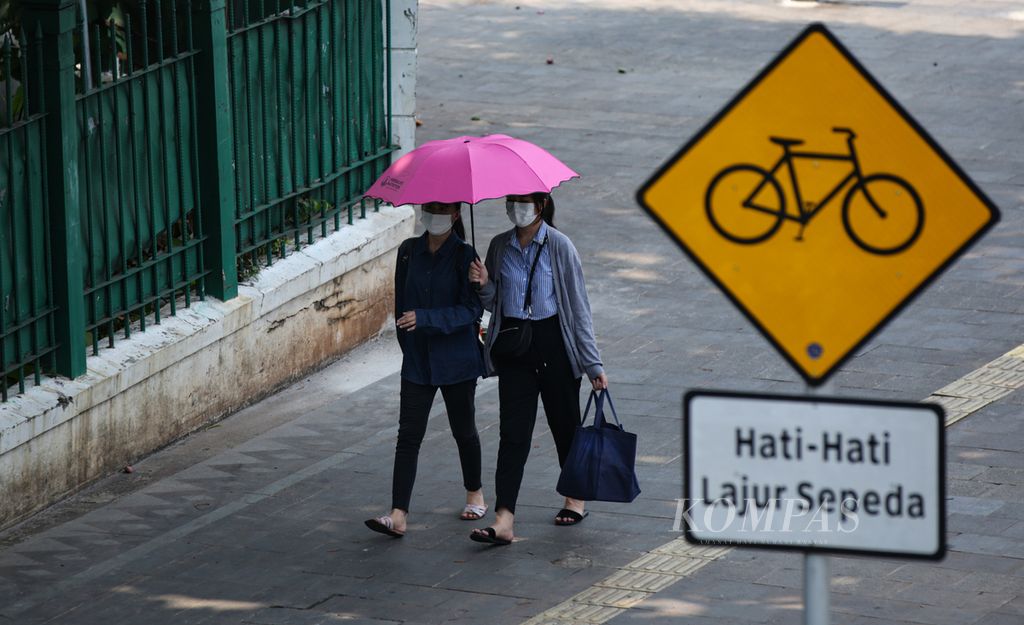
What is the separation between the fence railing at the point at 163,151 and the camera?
8.18 meters

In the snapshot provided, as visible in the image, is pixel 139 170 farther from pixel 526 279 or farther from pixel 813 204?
pixel 813 204

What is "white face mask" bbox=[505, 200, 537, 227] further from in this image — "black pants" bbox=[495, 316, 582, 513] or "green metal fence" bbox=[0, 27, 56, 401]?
"green metal fence" bbox=[0, 27, 56, 401]

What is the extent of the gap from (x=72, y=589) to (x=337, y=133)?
4287mm

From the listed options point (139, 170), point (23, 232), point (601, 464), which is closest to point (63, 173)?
point (23, 232)

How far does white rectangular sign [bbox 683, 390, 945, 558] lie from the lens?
12.1ft

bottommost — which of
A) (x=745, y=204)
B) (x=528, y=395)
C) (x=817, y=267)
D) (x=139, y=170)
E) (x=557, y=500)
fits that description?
(x=557, y=500)

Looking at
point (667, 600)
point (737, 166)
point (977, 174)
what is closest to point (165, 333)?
point (667, 600)

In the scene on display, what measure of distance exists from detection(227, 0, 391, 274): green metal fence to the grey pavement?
1022 millimetres

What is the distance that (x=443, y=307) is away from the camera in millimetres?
7715

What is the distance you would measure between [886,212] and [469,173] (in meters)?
4.00

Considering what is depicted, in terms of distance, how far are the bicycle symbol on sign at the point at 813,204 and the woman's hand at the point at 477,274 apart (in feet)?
12.7

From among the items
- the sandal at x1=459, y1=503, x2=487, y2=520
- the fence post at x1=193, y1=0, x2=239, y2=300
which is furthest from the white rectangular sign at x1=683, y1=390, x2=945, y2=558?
A: the fence post at x1=193, y1=0, x2=239, y2=300

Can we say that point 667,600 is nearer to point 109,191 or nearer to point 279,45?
point 109,191

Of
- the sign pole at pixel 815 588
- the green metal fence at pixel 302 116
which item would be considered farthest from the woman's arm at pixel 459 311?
the sign pole at pixel 815 588
